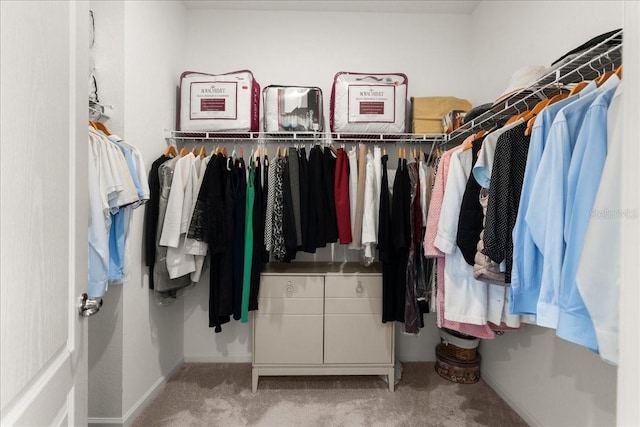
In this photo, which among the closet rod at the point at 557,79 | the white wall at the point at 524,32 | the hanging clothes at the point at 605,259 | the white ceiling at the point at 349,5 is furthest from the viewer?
the white ceiling at the point at 349,5

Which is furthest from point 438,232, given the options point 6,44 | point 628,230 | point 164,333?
point 164,333

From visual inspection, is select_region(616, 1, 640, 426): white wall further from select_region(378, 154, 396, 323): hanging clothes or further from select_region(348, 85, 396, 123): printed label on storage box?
select_region(348, 85, 396, 123): printed label on storage box

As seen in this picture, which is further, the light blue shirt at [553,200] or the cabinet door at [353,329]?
the cabinet door at [353,329]

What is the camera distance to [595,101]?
86 centimetres

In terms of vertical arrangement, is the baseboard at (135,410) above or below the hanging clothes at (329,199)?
below

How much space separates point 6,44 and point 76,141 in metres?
0.29

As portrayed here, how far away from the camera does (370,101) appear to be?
220 centimetres

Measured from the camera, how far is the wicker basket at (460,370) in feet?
7.21

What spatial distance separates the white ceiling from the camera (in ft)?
7.79

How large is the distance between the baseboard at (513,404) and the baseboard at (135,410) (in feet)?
7.50

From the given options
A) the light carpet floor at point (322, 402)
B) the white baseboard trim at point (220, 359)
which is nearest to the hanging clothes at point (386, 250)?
the light carpet floor at point (322, 402)

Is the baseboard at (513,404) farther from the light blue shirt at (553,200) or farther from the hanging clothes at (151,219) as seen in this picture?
the hanging clothes at (151,219)

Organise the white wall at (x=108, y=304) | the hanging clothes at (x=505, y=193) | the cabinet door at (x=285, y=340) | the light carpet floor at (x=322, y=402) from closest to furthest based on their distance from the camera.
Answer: the hanging clothes at (x=505, y=193), the white wall at (x=108, y=304), the light carpet floor at (x=322, y=402), the cabinet door at (x=285, y=340)

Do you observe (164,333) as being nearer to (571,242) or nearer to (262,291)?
(262,291)
